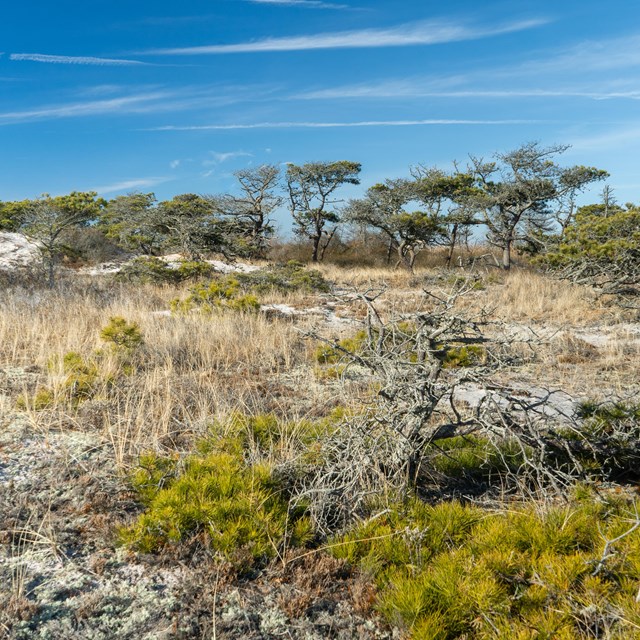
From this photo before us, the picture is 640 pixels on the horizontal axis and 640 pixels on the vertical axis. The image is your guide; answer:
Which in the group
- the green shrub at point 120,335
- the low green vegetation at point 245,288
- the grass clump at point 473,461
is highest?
the low green vegetation at point 245,288

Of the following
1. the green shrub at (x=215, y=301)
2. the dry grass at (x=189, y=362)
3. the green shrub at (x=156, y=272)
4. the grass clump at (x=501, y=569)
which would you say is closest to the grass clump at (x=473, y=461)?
the grass clump at (x=501, y=569)

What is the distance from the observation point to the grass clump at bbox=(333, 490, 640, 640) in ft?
6.89

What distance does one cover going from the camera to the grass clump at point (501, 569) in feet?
6.89

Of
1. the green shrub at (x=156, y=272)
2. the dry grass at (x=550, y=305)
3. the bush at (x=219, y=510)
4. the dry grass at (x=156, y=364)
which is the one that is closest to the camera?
the bush at (x=219, y=510)

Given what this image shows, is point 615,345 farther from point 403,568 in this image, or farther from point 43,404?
point 43,404

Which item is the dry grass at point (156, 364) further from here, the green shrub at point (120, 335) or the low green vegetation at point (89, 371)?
the green shrub at point (120, 335)

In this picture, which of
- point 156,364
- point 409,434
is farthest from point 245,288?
point 409,434

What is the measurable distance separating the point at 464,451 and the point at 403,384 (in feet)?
3.77

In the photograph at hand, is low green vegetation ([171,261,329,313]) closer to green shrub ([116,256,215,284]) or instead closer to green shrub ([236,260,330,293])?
green shrub ([236,260,330,293])

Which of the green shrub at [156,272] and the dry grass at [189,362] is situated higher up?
the green shrub at [156,272]

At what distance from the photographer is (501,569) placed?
241cm

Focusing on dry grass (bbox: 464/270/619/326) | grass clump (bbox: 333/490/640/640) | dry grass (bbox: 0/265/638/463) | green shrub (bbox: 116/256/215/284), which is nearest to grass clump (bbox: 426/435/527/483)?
grass clump (bbox: 333/490/640/640)

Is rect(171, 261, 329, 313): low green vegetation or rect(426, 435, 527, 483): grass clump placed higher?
rect(171, 261, 329, 313): low green vegetation

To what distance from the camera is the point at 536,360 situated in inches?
277
